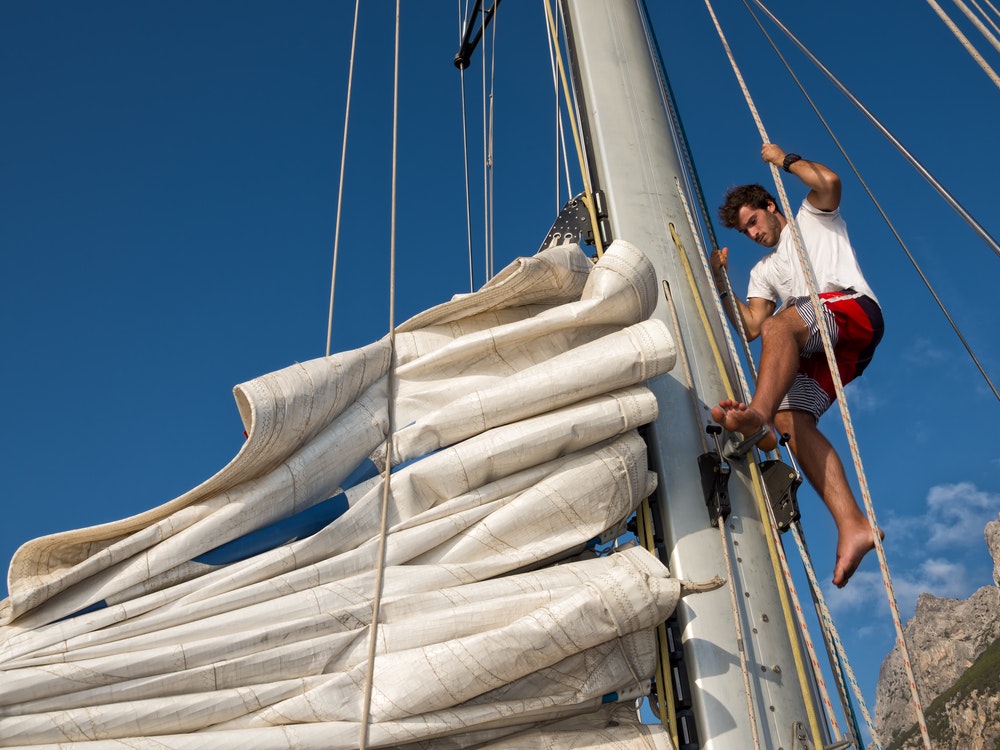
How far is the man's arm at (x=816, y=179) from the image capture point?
366 cm

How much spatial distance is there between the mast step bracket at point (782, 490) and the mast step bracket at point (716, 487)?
0.15 meters

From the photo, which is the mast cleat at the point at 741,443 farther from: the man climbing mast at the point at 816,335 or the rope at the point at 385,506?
the rope at the point at 385,506

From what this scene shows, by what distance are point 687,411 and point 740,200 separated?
48.4 inches

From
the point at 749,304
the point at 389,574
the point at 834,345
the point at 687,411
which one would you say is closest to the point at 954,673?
the point at 749,304

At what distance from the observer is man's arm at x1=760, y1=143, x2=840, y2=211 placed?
3.66m

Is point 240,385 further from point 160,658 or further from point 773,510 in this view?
point 773,510

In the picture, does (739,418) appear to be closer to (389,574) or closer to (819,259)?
(819,259)

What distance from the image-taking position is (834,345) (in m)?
3.59

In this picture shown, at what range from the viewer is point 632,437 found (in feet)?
10.1

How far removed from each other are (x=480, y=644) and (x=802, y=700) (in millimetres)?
996

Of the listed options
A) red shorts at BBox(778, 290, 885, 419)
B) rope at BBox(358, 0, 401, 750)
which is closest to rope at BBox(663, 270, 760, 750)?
red shorts at BBox(778, 290, 885, 419)

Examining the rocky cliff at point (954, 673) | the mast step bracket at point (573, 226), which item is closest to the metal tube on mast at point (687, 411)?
the mast step bracket at point (573, 226)

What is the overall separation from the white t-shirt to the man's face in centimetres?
9

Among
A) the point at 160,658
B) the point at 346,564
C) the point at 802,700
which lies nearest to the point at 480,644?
the point at 346,564
